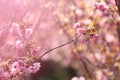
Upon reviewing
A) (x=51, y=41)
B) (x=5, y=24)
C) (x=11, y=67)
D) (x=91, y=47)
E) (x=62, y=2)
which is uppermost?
(x=51, y=41)

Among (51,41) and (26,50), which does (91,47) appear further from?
(51,41)

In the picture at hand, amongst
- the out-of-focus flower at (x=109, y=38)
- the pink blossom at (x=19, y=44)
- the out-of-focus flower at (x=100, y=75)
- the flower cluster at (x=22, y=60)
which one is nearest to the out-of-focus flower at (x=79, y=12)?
the out-of-focus flower at (x=109, y=38)

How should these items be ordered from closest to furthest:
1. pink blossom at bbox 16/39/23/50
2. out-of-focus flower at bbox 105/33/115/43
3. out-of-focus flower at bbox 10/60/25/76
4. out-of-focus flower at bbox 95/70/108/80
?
out-of-focus flower at bbox 10/60/25/76 < pink blossom at bbox 16/39/23/50 < out-of-focus flower at bbox 95/70/108/80 < out-of-focus flower at bbox 105/33/115/43

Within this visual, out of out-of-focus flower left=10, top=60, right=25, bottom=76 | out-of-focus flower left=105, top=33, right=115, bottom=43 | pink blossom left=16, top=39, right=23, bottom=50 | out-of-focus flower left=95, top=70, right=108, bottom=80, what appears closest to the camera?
out-of-focus flower left=10, top=60, right=25, bottom=76

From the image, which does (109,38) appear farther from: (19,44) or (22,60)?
(22,60)

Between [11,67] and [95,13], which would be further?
[95,13]

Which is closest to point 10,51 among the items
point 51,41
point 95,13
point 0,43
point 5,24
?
point 0,43

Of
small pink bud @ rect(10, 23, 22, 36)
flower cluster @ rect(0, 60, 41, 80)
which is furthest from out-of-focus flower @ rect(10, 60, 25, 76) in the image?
small pink bud @ rect(10, 23, 22, 36)

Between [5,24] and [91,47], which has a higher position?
[91,47]

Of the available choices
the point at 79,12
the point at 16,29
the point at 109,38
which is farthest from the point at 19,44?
the point at 109,38

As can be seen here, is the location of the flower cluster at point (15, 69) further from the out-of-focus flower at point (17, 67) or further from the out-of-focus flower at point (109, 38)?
the out-of-focus flower at point (109, 38)

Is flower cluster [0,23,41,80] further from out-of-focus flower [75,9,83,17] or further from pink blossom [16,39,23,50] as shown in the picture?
out-of-focus flower [75,9,83,17]
